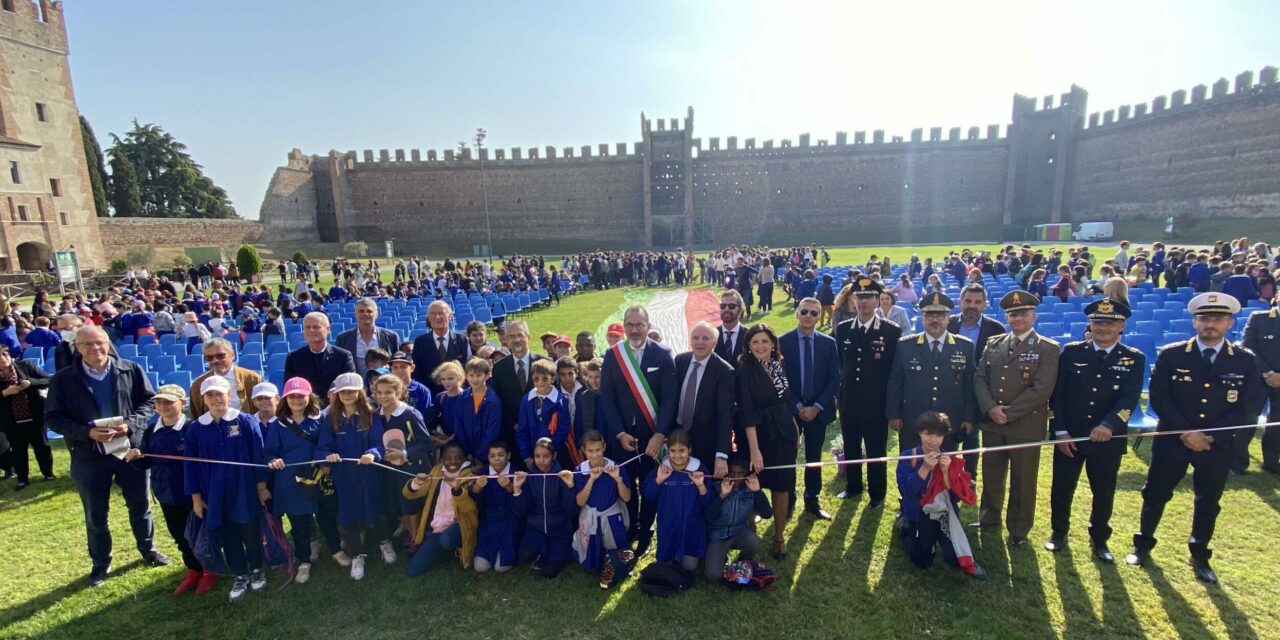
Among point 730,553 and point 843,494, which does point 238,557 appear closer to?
point 730,553

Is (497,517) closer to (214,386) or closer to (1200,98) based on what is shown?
(214,386)

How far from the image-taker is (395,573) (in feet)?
13.1

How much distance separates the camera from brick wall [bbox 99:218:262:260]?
110 ft

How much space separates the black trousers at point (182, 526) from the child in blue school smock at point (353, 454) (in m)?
0.98

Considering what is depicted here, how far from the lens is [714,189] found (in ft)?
148

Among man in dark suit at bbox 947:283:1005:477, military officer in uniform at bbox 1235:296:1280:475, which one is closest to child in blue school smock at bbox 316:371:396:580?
man in dark suit at bbox 947:283:1005:477

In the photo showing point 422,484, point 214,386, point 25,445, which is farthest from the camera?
point 25,445

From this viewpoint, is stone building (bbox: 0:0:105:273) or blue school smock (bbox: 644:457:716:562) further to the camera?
stone building (bbox: 0:0:105:273)

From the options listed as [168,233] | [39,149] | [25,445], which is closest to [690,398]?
[25,445]

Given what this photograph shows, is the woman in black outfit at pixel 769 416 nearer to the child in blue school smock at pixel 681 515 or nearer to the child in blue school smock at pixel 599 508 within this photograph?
the child in blue school smock at pixel 681 515

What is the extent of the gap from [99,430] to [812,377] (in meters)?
5.07

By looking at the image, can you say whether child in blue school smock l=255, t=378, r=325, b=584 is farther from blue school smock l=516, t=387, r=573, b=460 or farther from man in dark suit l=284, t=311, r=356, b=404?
blue school smock l=516, t=387, r=573, b=460

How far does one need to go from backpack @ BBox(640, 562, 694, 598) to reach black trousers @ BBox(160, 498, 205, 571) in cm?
306

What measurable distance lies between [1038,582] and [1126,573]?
0.62 m
